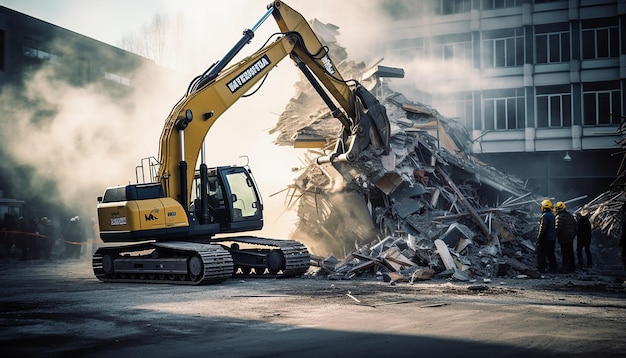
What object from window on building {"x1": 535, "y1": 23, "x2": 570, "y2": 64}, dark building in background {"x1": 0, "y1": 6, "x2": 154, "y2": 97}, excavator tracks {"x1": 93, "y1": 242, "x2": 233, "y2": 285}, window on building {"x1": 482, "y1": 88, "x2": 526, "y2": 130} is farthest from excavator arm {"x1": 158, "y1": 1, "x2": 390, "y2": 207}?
window on building {"x1": 535, "y1": 23, "x2": 570, "y2": 64}

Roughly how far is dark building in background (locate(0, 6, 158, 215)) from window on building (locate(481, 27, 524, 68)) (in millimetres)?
19592

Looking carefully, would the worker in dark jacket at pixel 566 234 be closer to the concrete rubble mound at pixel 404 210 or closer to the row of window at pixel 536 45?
the concrete rubble mound at pixel 404 210

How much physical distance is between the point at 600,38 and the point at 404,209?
2552 cm

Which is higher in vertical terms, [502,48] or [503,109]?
[502,48]

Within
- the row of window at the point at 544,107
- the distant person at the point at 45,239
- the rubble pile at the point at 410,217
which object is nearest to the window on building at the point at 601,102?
the row of window at the point at 544,107

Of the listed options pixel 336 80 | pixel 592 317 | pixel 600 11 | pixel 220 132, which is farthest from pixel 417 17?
pixel 592 317

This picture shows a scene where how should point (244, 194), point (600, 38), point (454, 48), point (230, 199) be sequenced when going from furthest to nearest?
point (454, 48) < point (600, 38) < point (244, 194) < point (230, 199)

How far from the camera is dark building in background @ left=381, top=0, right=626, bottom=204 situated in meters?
38.4

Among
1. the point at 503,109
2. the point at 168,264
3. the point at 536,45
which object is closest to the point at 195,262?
the point at 168,264

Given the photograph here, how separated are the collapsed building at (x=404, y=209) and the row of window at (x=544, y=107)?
1774cm

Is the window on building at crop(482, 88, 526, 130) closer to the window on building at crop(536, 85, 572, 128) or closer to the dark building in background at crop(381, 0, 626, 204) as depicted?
the dark building in background at crop(381, 0, 626, 204)

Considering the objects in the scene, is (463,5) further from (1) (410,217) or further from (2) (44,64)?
(1) (410,217)

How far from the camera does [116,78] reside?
40219 millimetres

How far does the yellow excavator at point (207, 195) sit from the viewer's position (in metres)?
14.2
